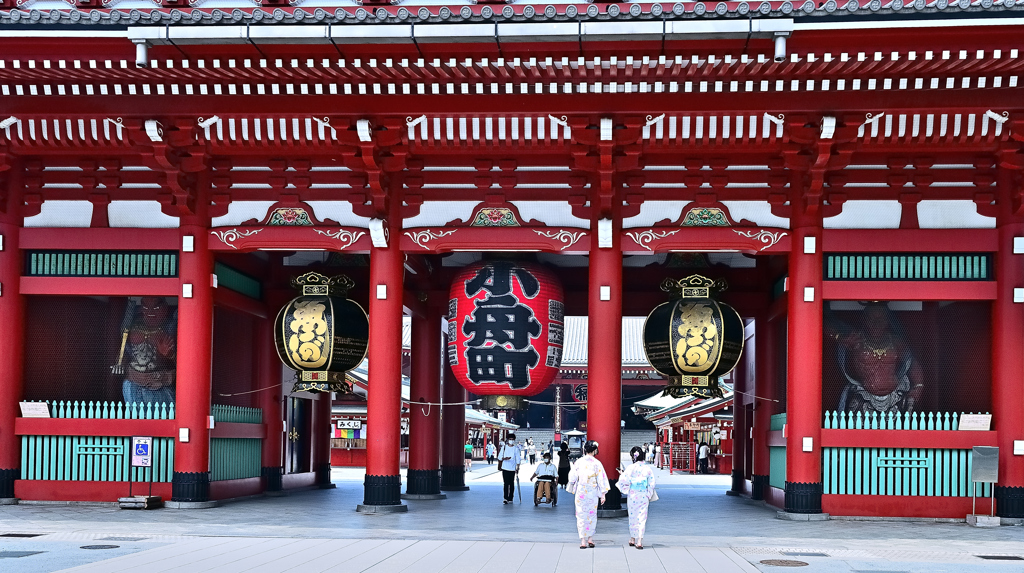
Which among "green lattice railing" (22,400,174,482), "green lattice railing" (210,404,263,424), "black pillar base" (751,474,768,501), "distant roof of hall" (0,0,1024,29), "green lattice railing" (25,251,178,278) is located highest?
"distant roof of hall" (0,0,1024,29)

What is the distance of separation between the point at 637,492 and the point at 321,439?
1278 cm

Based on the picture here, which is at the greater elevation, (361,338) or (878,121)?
(878,121)

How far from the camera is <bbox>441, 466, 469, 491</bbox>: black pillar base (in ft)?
77.5

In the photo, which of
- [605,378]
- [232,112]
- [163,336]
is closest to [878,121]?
[605,378]

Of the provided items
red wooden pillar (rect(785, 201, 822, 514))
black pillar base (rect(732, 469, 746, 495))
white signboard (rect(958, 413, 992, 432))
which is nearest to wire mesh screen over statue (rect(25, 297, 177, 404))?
red wooden pillar (rect(785, 201, 822, 514))

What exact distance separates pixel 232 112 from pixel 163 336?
4579mm

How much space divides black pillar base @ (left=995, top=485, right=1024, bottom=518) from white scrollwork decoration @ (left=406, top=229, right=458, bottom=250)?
29.7 feet

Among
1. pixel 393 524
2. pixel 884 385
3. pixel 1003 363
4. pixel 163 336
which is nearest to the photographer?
pixel 393 524

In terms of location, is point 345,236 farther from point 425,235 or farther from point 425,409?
point 425,409

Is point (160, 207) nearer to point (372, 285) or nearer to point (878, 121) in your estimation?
point (372, 285)

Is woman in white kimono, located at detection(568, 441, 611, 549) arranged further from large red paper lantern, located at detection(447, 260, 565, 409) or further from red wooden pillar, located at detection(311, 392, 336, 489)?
red wooden pillar, located at detection(311, 392, 336, 489)

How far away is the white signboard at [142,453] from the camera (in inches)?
643

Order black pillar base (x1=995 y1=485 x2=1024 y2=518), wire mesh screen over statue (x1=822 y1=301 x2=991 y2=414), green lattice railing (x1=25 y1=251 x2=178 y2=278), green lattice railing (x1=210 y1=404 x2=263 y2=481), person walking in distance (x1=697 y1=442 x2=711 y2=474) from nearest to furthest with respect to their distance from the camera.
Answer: black pillar base (x1=995 y1=485 x2=1024 y2=518) < wire mesh screen over statue (x1=822 y1=301 x2=991 y2=414) < green lattice railing (x1=25 y1=251 x2=178 y2=278) < green lattice railing (x1=210 y1=404 x2=263 y2=481) < person walking in distance (x1=697 y1=442 x2=711 y2=474)

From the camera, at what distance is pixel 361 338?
18.0 m
